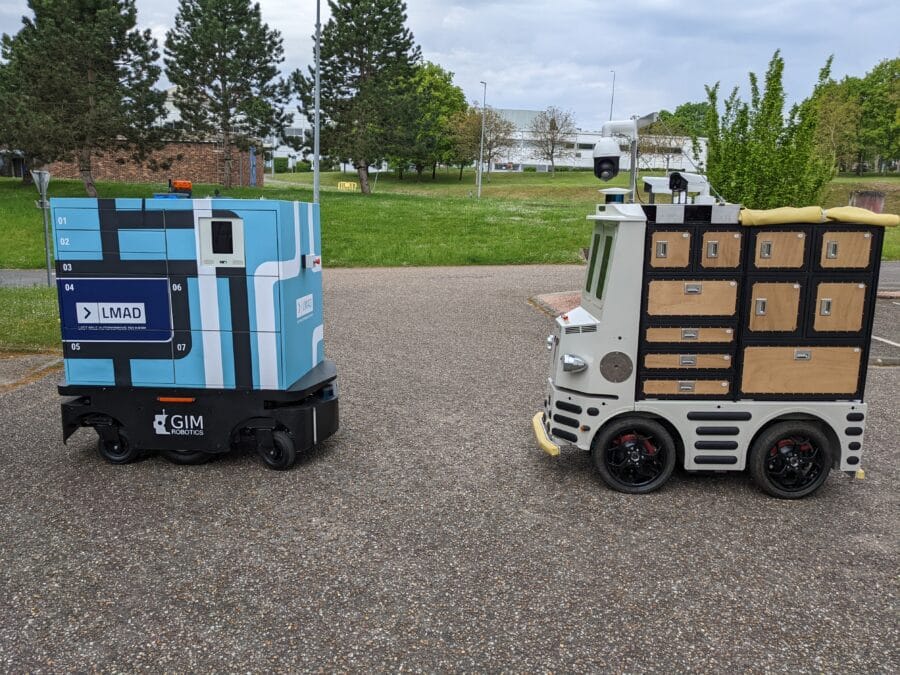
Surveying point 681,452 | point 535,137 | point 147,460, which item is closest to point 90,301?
point 147,460

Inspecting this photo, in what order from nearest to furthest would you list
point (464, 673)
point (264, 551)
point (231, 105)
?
point (464, 673), point (264, 551), point (231, 105)

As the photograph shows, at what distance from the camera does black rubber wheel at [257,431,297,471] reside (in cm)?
575

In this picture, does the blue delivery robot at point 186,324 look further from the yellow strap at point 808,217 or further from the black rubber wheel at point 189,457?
the yellow strap at point 808,217

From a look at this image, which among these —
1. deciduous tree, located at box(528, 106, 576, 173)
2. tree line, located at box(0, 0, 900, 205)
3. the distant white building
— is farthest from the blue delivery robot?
deciduous tree, located at box(528, 106, 576, 173)

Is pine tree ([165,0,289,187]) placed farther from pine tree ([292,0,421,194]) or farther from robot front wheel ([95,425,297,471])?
robot front wheel ([95,425,297,471])

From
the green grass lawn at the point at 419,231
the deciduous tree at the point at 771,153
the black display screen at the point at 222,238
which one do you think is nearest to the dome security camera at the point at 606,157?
the black display screen at the point at 222,238

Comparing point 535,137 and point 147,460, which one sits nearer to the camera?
point 147,460

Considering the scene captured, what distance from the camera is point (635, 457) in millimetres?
5355

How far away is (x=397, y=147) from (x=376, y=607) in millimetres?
38395

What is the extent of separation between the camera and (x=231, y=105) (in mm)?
38250

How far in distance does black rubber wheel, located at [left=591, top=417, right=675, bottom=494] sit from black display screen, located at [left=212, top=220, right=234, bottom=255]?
309cm

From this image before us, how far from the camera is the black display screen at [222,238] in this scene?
211 inches

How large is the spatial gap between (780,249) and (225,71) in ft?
123

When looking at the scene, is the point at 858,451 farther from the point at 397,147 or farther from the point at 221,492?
the point at 397,147
